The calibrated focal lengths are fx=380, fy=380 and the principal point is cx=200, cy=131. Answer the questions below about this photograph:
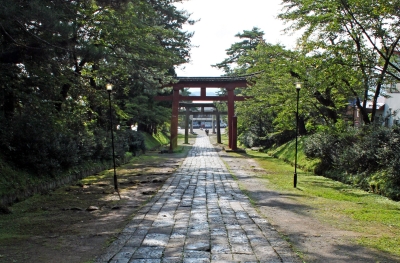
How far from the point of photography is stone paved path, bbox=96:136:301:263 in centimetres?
463

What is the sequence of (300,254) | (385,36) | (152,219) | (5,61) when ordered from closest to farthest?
(300,254), (152,219), (5,61), (385,36)

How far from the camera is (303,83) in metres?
15.4

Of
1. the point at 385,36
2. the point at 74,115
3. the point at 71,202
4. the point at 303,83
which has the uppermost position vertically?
the point at 385,36

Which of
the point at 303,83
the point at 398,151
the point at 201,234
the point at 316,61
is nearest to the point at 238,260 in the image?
the point at 201,234

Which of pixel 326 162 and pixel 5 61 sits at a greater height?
pixel 5 61

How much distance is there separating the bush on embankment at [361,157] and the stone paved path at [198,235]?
13.3 feet

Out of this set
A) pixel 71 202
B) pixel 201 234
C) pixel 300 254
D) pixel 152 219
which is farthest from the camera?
pixel 71 202

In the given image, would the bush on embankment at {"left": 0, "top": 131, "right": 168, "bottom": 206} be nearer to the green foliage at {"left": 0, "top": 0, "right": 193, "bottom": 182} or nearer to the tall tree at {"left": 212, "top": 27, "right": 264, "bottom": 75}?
the green foliage at {"left": 0, "top": 0, "right": 193, "bottom": 182}

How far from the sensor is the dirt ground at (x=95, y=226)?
4863mm

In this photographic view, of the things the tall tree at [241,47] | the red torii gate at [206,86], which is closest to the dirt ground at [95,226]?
the red torii gate at [206,86]

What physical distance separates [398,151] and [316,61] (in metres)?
Result: 4.18

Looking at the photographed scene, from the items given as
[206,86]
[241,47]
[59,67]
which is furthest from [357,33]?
[241,47]

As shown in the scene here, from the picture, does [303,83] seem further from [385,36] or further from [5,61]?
[5,61]

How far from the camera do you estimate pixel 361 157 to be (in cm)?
1200
